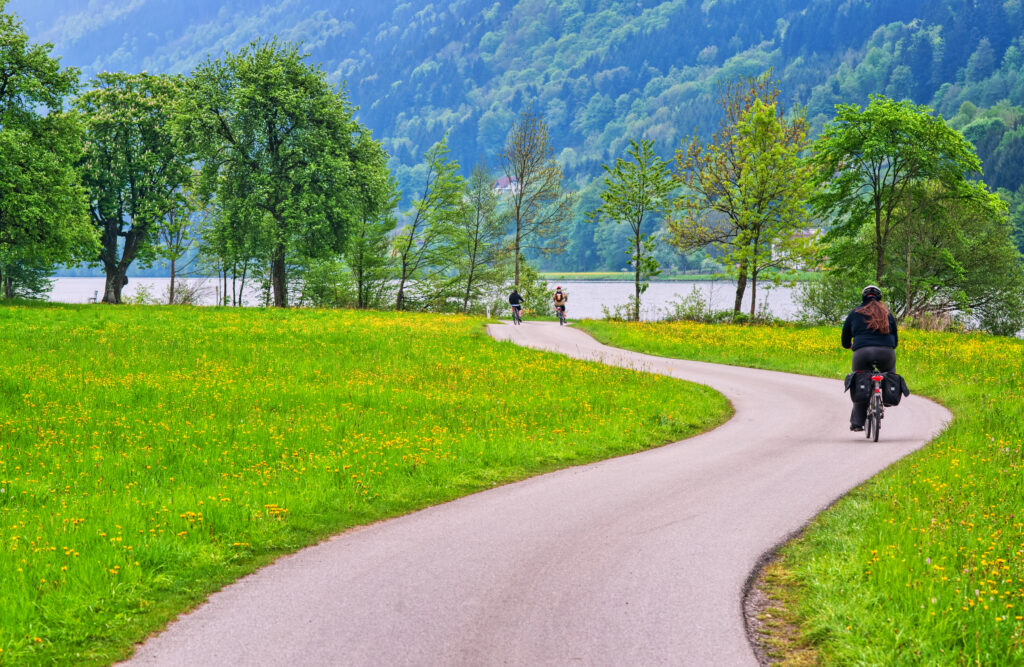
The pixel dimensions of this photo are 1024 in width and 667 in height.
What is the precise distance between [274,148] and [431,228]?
14.4 meters

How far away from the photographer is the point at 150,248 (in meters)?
44.7

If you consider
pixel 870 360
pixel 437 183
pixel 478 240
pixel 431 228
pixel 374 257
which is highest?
pixel 437 183

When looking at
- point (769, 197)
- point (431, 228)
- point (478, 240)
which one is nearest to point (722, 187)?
point (769, 197)

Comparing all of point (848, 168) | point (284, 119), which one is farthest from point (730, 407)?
point (284, 119)

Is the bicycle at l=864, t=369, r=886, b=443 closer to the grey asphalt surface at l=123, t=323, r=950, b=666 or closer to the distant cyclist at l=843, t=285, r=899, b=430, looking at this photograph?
the distant cyclist at l=843, t=285, r=899, b=430

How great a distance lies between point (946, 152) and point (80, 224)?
4270cm

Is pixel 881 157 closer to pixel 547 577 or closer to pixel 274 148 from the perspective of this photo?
pixel 274 148

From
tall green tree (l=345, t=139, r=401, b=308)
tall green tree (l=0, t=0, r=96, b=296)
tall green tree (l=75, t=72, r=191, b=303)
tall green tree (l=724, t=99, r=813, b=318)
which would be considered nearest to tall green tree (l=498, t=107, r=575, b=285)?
tall green tree (l=345, t=139, r=401, b=308)

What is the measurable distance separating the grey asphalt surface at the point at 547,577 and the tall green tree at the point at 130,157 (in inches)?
1522

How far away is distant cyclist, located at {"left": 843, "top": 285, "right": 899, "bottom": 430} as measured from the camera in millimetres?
12109

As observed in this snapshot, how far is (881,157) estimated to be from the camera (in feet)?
115

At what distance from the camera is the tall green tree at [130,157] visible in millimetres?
41031

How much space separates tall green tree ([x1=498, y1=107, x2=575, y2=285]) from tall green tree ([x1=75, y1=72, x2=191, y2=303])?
21759 millimetres

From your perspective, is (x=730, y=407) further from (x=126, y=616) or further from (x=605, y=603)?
(x=126, y=616)
